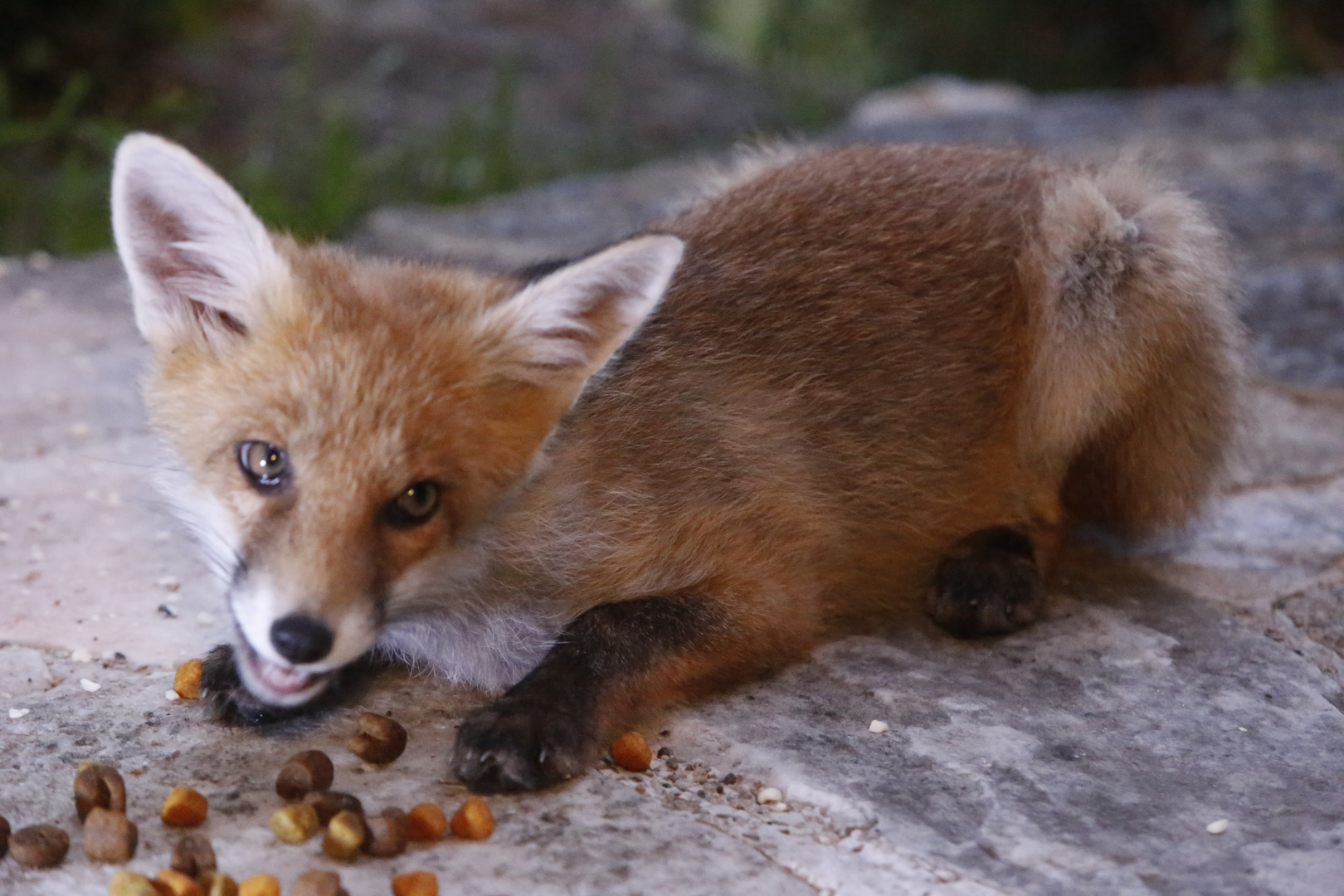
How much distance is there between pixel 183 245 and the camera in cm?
237

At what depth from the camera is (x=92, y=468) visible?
3.29 m

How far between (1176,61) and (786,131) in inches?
130

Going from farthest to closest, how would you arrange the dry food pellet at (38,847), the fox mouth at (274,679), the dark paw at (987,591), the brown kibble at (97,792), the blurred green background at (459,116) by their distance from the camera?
1. the blurred green background at (459,116)
2. the dark paw at (987,591)
3. the fox mouth at (274,679)
4. the brown kibble at (97,792)
5. the dry food pellet at (38,847)

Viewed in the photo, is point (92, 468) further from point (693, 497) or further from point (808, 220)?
point (808, 220)

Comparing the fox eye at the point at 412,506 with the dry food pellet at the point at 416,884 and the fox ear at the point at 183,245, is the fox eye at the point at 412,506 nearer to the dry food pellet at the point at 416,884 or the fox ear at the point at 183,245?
the fox ear at the point at 183,245

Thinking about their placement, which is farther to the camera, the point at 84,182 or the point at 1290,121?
the point at 1290,121

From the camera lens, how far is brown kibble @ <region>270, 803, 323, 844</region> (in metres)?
1.96

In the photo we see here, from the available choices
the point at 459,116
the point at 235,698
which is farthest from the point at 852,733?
the point at 459,116

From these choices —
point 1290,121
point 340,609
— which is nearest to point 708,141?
point 1290,121

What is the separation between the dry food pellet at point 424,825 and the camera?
1994 millimetres

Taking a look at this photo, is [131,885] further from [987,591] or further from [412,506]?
[987,591]

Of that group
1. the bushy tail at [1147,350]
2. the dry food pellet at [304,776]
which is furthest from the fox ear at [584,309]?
the bushy tail at [1147,350]

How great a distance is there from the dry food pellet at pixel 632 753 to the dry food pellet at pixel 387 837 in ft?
1.38

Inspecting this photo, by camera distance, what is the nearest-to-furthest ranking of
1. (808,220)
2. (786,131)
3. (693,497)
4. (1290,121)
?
(693,497)
(808,220)
(1290,121)
(786,131)
